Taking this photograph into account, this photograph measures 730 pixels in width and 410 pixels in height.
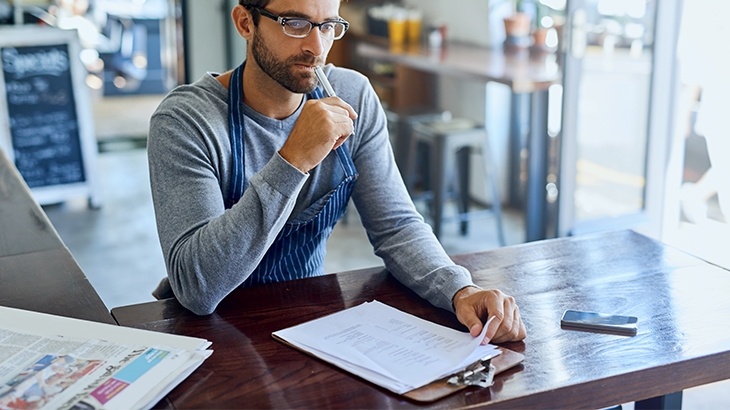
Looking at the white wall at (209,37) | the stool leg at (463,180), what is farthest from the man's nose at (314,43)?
the white wall at (209,37)

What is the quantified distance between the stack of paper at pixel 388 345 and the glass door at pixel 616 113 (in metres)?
2.23

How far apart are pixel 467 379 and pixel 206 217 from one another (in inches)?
22.6

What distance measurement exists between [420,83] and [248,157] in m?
3.41

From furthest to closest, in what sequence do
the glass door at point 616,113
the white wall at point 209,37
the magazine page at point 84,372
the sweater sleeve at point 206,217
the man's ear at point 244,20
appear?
the white wall at point 209,37
the glass door at point 616,113
the man's ear at point 244,20
the sweater sleeve at point 206,217
the magazine page at point 84,372

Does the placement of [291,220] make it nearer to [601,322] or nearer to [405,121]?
[601,322]

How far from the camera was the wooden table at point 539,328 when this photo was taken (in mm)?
1063

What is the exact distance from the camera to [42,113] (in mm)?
4449

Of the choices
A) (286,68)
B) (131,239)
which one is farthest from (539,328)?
(131,239)

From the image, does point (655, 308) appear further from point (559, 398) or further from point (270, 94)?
point (270, 94)

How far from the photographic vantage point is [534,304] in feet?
4.48

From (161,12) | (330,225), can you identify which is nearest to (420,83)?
(330,225)

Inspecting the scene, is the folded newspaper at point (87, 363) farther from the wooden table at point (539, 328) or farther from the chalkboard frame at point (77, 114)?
the chalkboard frame at point (77, 114)

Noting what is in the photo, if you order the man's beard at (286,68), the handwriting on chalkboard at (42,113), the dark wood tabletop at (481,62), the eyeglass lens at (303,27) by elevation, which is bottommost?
the handwriting on chalkboard at (42,113)

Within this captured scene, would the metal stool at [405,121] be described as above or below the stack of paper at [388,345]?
below
